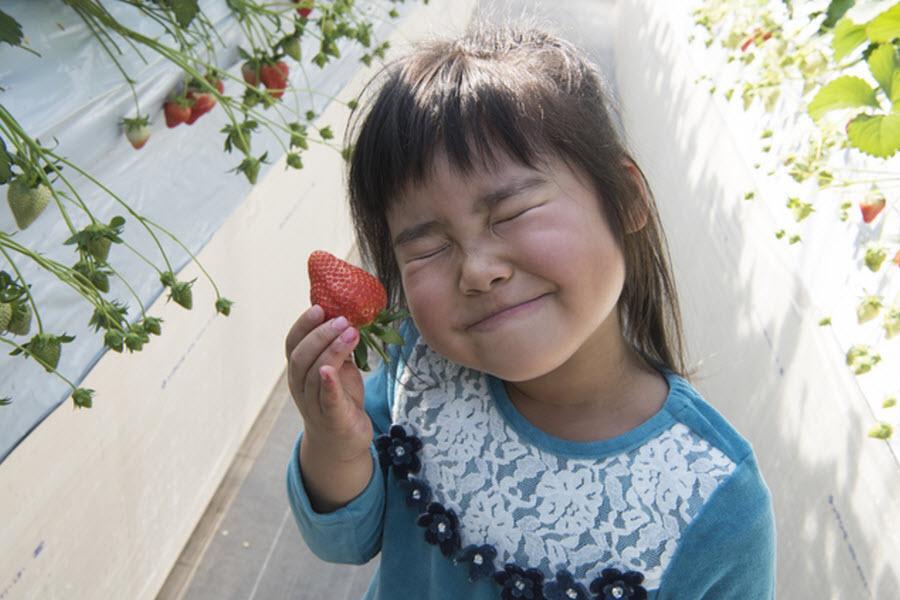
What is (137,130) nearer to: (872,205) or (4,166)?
(4,166)

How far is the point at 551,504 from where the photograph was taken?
889mm

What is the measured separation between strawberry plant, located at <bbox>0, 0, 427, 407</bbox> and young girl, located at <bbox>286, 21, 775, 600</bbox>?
9 cm

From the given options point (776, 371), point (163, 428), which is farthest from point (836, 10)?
point (163, 428)

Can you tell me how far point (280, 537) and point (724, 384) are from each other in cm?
95

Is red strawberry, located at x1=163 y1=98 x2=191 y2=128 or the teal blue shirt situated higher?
red strawberry, located at x1=163 y1=98 x2=191 y2=128

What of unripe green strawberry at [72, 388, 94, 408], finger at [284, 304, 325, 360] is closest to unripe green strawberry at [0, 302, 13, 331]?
unripe green strawberry at [72, 388, 94, 408]

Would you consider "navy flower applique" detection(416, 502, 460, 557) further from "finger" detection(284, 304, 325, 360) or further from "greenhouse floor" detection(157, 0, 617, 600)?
"greenhouse floor" detection(157, 0, 617, 600)

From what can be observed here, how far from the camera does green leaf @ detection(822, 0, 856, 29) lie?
51.9 inches

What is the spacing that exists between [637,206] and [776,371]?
0.88 meters

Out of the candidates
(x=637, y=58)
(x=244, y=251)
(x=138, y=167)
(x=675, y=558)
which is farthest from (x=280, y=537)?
(x=637, y=58)

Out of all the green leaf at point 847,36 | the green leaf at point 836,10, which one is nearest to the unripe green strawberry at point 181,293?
the green leaf at point 847,36

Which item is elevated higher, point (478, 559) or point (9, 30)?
point (9, 30)

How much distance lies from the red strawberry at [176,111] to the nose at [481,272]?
641mm

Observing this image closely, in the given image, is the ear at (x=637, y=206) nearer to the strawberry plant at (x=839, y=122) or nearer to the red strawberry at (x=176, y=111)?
the strawberry plant at (x=839, y=122)
